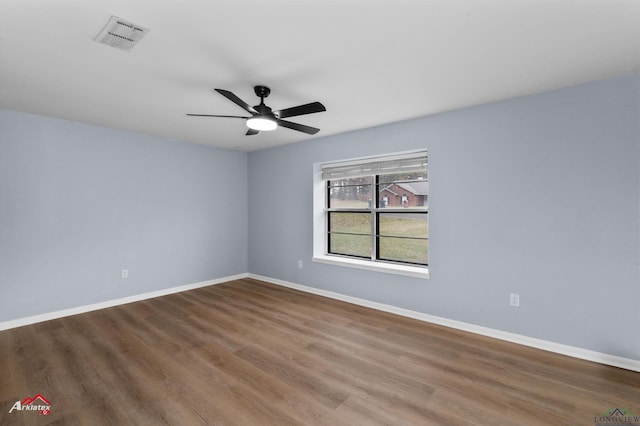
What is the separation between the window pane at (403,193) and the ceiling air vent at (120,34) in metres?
3.12

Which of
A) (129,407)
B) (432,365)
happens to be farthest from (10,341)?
A: (432,365)

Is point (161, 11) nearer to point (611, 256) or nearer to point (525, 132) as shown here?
point (525, 132)

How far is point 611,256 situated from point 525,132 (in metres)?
1.29

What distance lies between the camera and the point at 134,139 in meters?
4.24

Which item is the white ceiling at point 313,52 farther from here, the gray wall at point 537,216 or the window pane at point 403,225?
the window pane at point 403,225

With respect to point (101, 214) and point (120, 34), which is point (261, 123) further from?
point (101, 214)

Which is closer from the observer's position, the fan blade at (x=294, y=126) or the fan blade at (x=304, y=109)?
the fan blade at (x=304, y=109)

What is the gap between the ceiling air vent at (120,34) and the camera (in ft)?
5.69

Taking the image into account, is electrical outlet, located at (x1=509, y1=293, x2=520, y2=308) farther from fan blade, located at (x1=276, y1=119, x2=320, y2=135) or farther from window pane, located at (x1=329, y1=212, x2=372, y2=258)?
fan blade, located at (x1=276, y1=119, x2=320, y2=135)

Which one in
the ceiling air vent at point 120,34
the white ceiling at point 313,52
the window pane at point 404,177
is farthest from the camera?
the window pane at point 404,177

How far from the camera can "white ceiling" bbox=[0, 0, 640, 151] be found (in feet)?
5.31

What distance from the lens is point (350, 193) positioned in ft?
14.8

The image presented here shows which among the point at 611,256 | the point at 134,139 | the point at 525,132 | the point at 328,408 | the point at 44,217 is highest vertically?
the point at 134,139

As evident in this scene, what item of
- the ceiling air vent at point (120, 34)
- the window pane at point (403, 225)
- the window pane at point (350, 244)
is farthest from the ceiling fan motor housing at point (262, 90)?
the window pane at point (350, 244)
